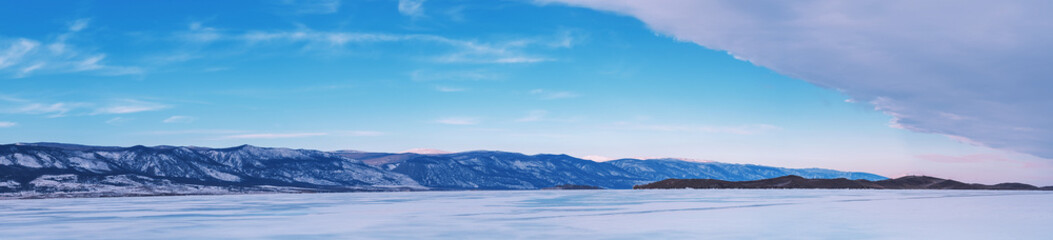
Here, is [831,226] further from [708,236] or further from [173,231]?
[173,231]

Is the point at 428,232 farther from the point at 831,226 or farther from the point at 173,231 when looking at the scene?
the point at 831,226

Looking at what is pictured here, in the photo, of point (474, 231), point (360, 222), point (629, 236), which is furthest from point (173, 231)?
point (629, 236)

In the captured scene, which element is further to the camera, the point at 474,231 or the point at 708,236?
the point at 474,231

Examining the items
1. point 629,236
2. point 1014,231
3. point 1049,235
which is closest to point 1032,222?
point 1014,231

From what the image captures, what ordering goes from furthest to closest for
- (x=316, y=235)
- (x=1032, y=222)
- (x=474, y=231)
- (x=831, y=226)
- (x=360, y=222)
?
1. (x=360, y=222)
2. (x=1032, y=222)
3. (x=831, y=226)
4. (x=474, y=231)
5. (x=316, y=235)

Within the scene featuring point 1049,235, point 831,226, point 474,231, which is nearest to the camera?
point 1049,235

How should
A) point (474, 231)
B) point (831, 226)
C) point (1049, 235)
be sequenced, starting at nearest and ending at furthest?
point (1049, 235)
point (474, 231)
point (831, 226)

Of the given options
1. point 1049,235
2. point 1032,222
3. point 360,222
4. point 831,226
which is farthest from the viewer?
point 360,222

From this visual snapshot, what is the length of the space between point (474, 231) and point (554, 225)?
20.7 ft

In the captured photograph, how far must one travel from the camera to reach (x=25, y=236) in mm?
42000

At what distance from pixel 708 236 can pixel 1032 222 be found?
24.3 metres

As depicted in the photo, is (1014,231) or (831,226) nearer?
(1014,231)

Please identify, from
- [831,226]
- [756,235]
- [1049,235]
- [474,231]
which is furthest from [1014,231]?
[474,231]

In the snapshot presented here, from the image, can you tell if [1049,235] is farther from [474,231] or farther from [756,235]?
[474,231]
